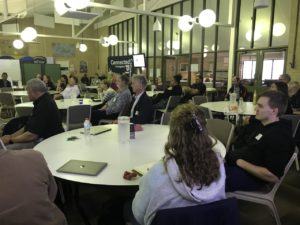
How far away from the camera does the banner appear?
10172 mm

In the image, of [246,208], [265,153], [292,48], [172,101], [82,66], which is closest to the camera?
[265,153]

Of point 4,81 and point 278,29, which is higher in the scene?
point 278,29

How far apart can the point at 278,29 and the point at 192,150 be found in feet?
20.7

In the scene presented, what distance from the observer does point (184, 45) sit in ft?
30.5

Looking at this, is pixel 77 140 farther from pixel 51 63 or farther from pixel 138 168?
pixel 51 63

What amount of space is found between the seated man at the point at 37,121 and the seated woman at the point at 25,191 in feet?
5.42

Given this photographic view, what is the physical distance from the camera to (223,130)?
2705 millimetres

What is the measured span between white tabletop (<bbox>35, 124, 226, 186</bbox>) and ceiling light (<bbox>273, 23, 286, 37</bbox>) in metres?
5.18

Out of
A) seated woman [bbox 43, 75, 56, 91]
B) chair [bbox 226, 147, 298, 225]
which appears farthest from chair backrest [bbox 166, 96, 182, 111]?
seated woman [bbox 43, 75, 56, 91]

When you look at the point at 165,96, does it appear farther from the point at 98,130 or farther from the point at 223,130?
the point at 98,130

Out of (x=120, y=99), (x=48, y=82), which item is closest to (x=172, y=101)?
(x=120, y=99)

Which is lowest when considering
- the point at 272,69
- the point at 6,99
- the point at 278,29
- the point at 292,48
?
the point at 6,99

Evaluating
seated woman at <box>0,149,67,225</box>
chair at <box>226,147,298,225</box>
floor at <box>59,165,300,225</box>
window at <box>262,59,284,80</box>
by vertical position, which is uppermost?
window at <box>262,59,284,80</box>

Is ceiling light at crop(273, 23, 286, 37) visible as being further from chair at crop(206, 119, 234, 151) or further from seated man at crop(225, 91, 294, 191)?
seated man at crop(225, 91, 294, 191)
